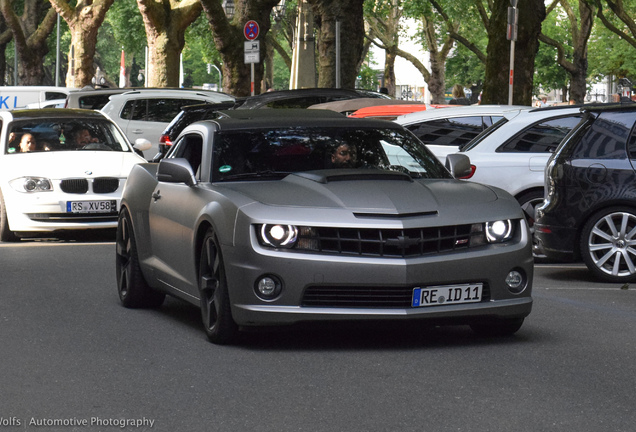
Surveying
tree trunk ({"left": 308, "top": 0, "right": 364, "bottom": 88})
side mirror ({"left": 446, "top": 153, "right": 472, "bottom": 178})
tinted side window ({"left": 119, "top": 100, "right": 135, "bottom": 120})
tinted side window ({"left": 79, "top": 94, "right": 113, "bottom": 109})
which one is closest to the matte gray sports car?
side mirror ({"left": 446, "top": 153, "right": 472, "bottom": 178})

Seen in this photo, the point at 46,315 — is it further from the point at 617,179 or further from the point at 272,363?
the point at 617,179

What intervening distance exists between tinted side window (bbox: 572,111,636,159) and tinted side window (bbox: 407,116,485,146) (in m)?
3.53

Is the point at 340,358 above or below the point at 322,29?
below

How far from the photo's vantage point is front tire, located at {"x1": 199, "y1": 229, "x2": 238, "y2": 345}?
7.65 meters

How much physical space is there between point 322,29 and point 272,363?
23934 mm

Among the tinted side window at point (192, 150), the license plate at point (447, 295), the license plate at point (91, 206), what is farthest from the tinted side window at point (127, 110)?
the license plate at point (447, 295)

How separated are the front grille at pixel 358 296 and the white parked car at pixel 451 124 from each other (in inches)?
302

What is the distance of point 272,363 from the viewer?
720 centimetres

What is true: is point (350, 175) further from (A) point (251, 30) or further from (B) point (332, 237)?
(A) point (251, 30)

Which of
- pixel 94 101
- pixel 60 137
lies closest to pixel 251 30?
pixel 94 101

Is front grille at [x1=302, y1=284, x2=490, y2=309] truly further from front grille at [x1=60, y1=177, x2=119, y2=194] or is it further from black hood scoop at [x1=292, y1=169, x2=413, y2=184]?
front grille at [x1=60, y1=177, x2=119, y2=194]

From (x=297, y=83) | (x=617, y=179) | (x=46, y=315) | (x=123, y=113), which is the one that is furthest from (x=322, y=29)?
(x=46, y=315)

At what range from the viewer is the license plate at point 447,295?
742cm

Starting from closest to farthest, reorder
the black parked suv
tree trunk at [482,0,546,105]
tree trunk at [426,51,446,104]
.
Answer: the black parked suv, tree trunk at [482,0,546,105], tree trunk at [426,51,446,104]
